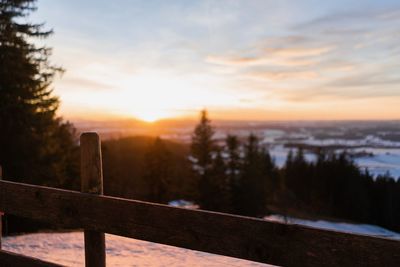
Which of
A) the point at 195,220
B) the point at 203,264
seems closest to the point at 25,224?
the point at 203,264

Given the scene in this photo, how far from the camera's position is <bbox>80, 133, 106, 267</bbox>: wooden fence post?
2.78 meters

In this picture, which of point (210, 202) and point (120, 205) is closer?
point (120, 205)

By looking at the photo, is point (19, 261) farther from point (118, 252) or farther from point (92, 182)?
point (118, 252)

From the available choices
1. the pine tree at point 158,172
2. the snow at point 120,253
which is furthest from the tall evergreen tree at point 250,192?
the snow at point 120,253

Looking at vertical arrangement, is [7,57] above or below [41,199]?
above

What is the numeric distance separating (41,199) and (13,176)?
16588mm

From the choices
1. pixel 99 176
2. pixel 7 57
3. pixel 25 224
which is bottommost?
pixel 25 224

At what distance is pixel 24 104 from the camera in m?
17.2

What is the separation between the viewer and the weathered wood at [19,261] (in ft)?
9.49

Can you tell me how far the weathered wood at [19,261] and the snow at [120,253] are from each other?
3.50 m

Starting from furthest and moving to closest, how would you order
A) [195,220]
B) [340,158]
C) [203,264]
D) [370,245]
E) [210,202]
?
[340,158] < [210,202] < [203,264] < [195,220] < [370,245]

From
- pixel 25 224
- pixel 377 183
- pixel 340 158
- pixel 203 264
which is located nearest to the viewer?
pixel 203 264

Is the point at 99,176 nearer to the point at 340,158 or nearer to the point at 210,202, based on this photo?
the point at 210,202

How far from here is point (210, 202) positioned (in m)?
35.7
